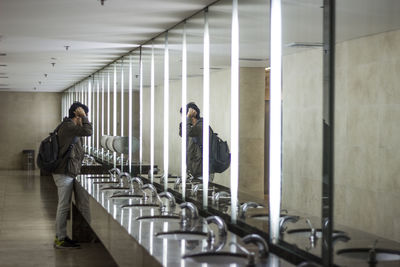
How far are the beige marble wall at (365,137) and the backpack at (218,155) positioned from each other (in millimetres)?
1116

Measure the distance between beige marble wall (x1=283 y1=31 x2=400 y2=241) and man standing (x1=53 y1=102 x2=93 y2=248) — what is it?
3973 millimetres

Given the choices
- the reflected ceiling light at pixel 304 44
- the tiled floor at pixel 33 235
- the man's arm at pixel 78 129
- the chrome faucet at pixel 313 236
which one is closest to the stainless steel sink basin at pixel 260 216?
the chrome faucet at pixel 313 236

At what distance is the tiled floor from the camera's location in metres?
7.06

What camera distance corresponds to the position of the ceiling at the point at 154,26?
143 inches

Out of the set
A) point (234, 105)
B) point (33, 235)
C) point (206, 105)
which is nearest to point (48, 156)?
point (33, 235)

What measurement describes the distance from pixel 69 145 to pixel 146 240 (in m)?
3.84

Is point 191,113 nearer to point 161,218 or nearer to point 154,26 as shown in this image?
point 154,26

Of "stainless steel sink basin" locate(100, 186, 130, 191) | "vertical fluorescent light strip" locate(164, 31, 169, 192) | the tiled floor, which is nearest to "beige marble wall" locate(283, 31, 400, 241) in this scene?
"vertical fluorescent light strip" locate(164, 31, 169, 192)

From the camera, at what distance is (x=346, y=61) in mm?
3396

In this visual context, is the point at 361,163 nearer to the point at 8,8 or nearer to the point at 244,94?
the point at 244,94

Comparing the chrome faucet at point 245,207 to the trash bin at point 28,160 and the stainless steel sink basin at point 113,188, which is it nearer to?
the stainless steel sink basin at point 113,188

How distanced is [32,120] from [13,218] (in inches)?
489

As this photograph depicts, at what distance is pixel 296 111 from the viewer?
11.8 ft

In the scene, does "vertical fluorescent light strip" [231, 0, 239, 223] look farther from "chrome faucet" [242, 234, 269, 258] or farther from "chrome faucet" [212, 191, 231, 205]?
"chrome faucet" [242, 234, 269, 258]
